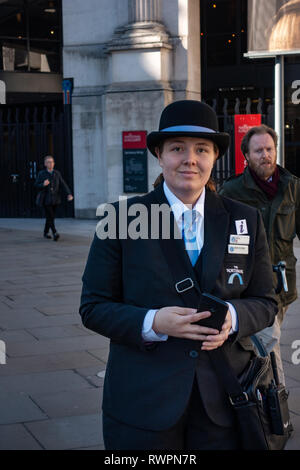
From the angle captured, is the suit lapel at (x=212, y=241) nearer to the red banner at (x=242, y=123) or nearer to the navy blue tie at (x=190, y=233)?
the navy blue tie at (x=190, y=233)

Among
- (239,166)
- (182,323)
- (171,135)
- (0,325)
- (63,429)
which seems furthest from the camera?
(239,166)

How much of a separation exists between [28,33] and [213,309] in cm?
2070

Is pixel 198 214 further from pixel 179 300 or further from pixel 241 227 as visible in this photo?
pixel 179 300

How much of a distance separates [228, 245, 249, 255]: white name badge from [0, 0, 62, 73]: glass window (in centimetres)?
1991

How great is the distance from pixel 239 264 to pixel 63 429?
7.36 ft

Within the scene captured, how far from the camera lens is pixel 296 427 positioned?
4.29 meters

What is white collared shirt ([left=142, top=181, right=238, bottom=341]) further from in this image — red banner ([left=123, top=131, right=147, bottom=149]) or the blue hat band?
red banner ([left=123, top=131, right=147, bottom=149])

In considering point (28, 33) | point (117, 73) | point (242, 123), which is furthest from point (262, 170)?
point (28, 33)

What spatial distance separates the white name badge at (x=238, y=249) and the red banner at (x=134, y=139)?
14380 mm

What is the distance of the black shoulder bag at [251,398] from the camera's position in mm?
2252

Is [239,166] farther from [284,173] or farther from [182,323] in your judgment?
[182,323]

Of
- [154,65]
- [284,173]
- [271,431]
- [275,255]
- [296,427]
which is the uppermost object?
[154,65]

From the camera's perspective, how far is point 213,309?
2191 mm

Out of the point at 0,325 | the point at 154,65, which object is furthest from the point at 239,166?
the point at 0,325
